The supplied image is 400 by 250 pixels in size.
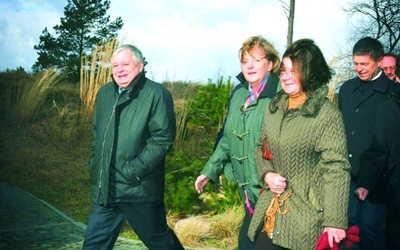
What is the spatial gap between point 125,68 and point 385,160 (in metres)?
2.31

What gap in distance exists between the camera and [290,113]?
3244 mm

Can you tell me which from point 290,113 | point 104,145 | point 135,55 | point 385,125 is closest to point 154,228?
point 104,145

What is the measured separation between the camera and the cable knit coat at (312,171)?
9.86 ft

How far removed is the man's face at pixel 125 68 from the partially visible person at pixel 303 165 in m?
1.49

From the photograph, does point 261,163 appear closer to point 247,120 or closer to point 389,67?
point 247,120

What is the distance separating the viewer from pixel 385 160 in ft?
15.6

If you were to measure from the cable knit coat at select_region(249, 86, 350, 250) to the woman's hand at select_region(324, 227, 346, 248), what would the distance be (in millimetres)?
30

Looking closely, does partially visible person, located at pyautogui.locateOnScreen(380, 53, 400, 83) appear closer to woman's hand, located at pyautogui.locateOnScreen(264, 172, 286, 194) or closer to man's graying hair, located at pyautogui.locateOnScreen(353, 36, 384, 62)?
man's graying hair, located at pyautogui.locateOnScreen(353, 36, 384, 62)

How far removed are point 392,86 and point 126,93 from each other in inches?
Result: 97.4

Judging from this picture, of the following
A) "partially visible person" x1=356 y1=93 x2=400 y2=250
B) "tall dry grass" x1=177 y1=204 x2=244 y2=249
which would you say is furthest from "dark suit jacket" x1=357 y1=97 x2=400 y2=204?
"tall dry grass" x1=177 y1=204 x2=244 y2=249

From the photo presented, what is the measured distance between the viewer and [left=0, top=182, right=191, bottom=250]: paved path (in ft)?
21.2

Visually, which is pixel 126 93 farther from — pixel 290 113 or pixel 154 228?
pixel 290 113

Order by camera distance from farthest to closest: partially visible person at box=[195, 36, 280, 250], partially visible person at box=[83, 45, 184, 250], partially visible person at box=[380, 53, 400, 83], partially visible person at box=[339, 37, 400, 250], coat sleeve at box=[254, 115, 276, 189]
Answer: partially visible person at box=[380, 53, 400, 83], partially visible person at box=[339, 37, 400, 250], partially visible person at box=[83, 45, 184, 250], partially visible person at box=[195, 36, 280, 250], coat sleeve at box=[254, 115, 276, 189]

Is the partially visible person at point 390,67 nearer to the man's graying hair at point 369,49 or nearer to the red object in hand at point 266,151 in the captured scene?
the man's graying hair at point 369,49
